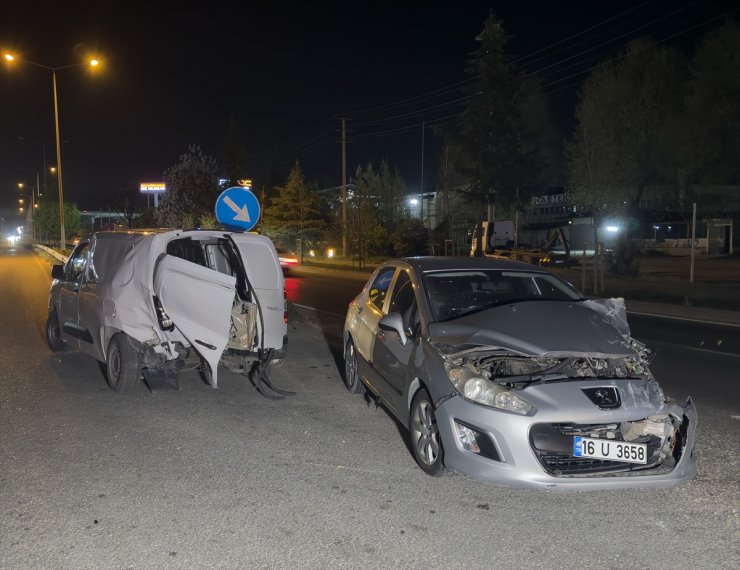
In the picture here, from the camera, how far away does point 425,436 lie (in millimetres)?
4902

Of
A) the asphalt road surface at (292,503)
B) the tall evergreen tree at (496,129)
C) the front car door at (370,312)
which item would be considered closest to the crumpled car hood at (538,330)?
the asphalt road surface at (292,503)

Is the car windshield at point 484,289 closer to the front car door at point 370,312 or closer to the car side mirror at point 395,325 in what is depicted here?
the car side mirror at point 395,325

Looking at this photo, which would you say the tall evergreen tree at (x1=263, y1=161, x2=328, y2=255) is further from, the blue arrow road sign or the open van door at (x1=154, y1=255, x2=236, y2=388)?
the open van door at (x1=154, y1=255, x2=236, y2=388)

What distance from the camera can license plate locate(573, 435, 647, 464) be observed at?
4.18 meters

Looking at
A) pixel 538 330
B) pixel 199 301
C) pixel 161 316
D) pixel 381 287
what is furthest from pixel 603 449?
pixel 161 316

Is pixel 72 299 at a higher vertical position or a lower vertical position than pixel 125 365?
higher

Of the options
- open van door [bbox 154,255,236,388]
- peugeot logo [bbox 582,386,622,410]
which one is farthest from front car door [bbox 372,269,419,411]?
open van door [bbox 154,255,236,388]

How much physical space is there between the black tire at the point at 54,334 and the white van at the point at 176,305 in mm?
1083

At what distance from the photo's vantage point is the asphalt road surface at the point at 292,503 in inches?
146

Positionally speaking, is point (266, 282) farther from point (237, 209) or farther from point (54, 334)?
point (54, 334)

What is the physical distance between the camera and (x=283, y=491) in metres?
4.60

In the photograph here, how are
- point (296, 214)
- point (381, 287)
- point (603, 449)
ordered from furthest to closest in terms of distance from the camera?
point (296, 214), point (381, 287), point (603, 449)

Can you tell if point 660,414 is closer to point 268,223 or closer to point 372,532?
point 372,532

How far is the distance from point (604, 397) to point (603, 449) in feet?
1.09
